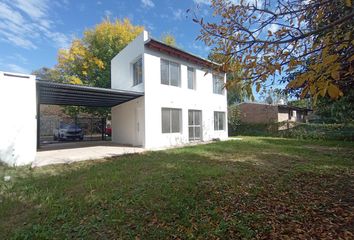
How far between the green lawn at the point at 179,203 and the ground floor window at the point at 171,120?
6075mm

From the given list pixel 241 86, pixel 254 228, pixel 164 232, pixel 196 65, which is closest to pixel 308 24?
pixel 241 86

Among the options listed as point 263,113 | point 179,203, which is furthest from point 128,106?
point 263,113

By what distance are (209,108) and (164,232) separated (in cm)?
1310

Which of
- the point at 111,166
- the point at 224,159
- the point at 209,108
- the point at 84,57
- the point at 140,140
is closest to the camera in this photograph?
the point at 111,166

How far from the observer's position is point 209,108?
615 inches

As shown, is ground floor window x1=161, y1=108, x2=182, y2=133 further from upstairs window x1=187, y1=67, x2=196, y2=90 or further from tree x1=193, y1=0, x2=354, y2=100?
tree x1=193, y1=0, x2=354, y2=100

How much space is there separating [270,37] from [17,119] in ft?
28.1

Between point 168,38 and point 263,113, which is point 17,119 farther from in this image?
point 263,113

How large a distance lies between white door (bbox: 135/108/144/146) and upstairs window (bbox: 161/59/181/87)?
2370mm

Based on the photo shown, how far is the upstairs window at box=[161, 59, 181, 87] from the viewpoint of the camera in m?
12.7

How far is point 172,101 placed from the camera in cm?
1295

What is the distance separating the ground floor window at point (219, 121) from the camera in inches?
648

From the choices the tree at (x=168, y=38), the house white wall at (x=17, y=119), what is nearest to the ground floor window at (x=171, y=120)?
the house white wall at (x=17, y=119)

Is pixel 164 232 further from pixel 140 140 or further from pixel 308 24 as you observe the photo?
pixel 140 140
